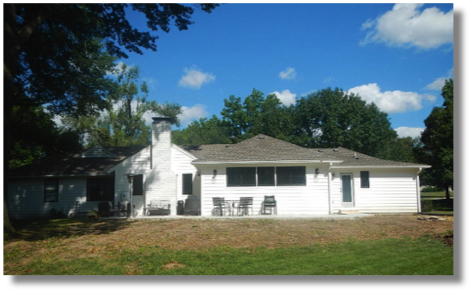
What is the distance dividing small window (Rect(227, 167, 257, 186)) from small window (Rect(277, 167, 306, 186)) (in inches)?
49.9

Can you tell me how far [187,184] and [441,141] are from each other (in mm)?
18177

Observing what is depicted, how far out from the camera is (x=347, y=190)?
674 inches

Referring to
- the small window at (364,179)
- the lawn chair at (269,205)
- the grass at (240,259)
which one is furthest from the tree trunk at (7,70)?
the small window at (364,179)

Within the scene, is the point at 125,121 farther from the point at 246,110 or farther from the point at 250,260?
the point at 250,260

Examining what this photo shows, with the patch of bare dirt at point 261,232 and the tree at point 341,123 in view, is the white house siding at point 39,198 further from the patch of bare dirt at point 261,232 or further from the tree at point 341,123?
the tree at point 341,123

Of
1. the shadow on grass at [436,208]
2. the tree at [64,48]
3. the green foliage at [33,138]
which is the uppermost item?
the tree at [64,48]

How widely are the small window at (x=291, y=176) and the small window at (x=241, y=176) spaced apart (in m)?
1.27

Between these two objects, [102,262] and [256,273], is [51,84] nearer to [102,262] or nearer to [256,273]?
[102,262]

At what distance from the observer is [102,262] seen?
22.9 feet

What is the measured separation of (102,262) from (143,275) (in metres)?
1.57

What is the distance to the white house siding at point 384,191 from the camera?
16.8 metres

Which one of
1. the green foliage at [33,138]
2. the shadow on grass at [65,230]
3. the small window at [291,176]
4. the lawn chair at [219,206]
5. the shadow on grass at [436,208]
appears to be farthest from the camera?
the green foliage at [33,138]

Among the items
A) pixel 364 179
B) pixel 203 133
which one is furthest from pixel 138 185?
pixel 203 133

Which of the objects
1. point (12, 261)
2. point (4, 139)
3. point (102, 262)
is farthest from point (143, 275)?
point (4, 139)
